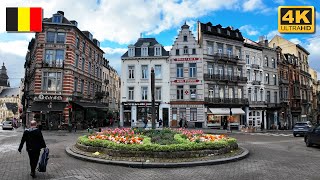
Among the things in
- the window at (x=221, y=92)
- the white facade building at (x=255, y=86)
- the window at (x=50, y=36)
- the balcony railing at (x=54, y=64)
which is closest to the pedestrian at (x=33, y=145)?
the balcony railing at (x=54, y=64)

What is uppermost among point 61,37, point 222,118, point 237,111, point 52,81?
point 61,37

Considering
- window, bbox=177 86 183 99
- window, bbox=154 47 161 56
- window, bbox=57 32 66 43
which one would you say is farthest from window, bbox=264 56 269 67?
window, bbox=57 32 66 43

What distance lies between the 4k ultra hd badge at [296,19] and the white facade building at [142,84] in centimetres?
3072

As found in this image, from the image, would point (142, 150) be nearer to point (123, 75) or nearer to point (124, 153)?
point (124, 153)

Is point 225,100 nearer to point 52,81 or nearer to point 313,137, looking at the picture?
point 52,81

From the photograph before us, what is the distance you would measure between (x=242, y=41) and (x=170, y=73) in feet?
46.9

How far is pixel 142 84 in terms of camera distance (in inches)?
1661

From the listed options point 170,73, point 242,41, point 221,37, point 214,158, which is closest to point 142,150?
point 214,158

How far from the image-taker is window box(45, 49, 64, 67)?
121 feet

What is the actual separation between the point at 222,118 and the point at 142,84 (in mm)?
13431

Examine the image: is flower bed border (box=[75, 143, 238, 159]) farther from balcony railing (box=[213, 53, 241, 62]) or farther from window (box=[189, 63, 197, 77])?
balcony railing (box=[213, 53, 241, 62])

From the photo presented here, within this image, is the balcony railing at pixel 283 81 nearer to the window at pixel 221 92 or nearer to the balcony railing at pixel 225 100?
the balcony railing at pixel 225 100

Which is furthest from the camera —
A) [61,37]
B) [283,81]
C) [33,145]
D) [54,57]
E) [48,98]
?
[283,81]

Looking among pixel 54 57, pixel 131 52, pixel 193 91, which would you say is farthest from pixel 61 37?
pixel 193 91
